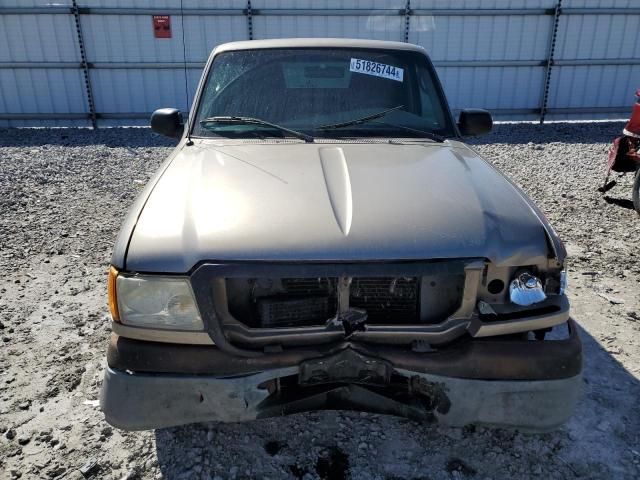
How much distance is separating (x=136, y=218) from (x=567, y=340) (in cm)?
189

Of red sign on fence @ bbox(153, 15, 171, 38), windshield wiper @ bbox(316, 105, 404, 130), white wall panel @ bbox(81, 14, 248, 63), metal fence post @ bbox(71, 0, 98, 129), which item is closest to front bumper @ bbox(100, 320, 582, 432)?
windshield wiper @ bbox(316, 105, 404, 130)

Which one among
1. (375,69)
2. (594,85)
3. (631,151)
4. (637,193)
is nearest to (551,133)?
(594,85)

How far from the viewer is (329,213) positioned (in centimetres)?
215

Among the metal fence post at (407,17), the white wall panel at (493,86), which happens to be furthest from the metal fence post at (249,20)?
the white wall panel at (493,86)

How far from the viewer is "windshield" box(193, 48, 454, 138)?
317cm

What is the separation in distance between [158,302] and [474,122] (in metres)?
2.52

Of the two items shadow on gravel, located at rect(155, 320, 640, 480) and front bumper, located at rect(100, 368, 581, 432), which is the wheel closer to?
shadow on gravel, located at rect(155, 320, 640, 480)

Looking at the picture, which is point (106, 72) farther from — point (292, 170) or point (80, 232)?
point (292, 170)

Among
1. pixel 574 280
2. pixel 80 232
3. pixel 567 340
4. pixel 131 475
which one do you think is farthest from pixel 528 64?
pixel 131 475

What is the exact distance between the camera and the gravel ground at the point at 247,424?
2.41 m

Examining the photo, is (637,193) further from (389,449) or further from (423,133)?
(389,449)

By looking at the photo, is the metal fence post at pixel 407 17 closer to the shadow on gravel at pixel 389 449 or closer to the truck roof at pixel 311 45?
the truck roof at pixel 311 45

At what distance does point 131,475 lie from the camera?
235cm

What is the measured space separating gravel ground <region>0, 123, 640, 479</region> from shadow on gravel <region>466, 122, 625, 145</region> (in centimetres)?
447
